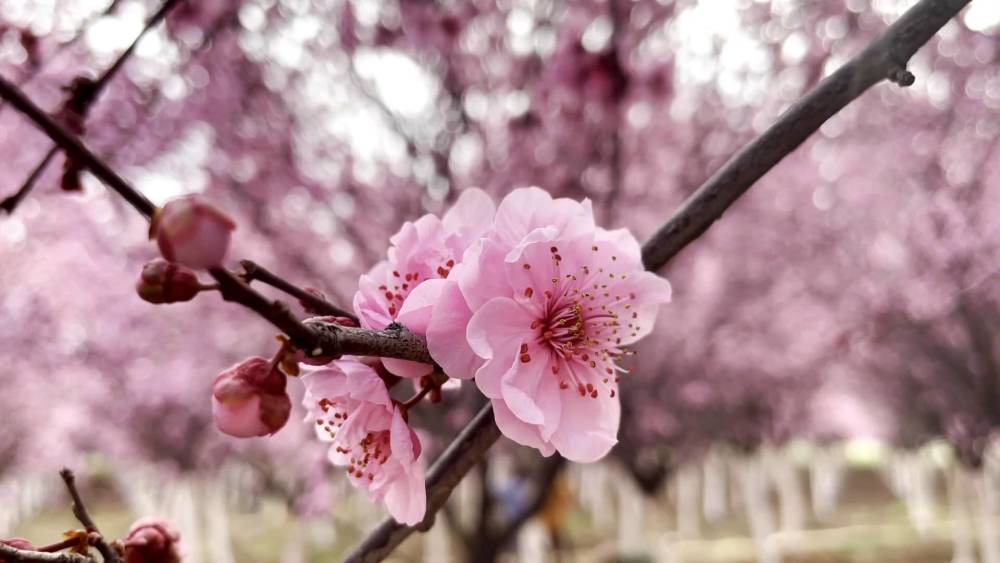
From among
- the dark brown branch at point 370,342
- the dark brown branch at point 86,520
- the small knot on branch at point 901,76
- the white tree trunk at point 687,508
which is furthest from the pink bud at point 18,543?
the white tree trunk at point 687,508

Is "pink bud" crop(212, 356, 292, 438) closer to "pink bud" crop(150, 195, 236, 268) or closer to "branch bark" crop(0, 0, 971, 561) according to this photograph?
"pink bud" crop(150, 195, 236, 268)

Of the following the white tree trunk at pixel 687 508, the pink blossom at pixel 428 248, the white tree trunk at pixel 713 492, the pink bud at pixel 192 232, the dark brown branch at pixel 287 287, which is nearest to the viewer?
the pink bud at pixel 192 232

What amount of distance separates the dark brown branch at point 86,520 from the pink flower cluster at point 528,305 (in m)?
0.33

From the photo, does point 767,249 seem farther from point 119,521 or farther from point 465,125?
point 119,521

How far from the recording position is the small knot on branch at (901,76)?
2.90 ft

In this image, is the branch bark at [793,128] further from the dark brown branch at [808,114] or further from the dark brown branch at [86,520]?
the dark brown branch at [86,520]

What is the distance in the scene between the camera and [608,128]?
165 inches

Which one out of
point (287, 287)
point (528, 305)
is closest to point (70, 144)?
point (287, 287)

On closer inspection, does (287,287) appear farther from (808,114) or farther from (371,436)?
(808,114)

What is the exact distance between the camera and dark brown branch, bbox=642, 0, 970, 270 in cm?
88

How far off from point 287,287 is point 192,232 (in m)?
0.18

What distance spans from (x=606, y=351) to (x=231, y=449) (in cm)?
1486

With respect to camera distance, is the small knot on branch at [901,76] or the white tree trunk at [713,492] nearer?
the small knot on branch at [901,76]

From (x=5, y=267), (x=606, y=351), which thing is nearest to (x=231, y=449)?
(x=5, y=267)
